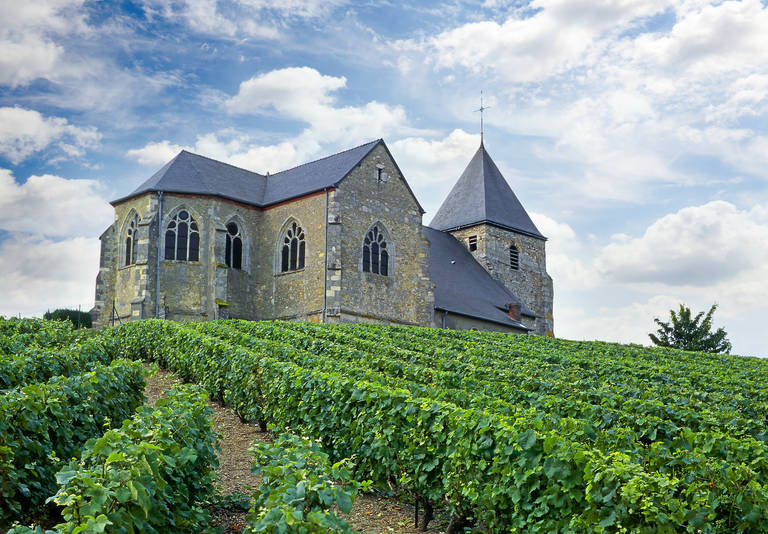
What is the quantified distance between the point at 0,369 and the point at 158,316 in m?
17.7

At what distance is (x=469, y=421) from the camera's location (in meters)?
7.44

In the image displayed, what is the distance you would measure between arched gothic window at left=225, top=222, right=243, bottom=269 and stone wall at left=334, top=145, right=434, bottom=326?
408cm

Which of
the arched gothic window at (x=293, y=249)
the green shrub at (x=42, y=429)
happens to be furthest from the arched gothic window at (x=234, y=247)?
the green shrub at (x=42, y=429)

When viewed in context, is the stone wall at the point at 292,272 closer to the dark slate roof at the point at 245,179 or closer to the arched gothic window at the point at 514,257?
the dark slate roof at the point at 245,179

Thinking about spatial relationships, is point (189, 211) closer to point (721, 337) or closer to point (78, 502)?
point (78, 502)

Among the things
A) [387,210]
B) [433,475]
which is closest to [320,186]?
[387,210]

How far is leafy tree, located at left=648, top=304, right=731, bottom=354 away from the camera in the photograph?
4025 centimetres

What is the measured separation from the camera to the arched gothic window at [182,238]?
27.9 m

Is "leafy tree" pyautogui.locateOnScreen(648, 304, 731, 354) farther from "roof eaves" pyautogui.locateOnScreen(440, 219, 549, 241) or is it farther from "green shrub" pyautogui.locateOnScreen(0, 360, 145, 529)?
"green shrub" pyautogui.locateOnScreen(0, 360, 145, 529)

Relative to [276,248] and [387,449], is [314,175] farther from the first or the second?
[387,449]

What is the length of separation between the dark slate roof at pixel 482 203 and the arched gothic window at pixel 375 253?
1117 cm

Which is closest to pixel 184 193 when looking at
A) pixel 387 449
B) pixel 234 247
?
pixel 234 247

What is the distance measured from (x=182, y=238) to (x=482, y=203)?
17.5 meters

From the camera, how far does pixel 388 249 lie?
96.3 ft
